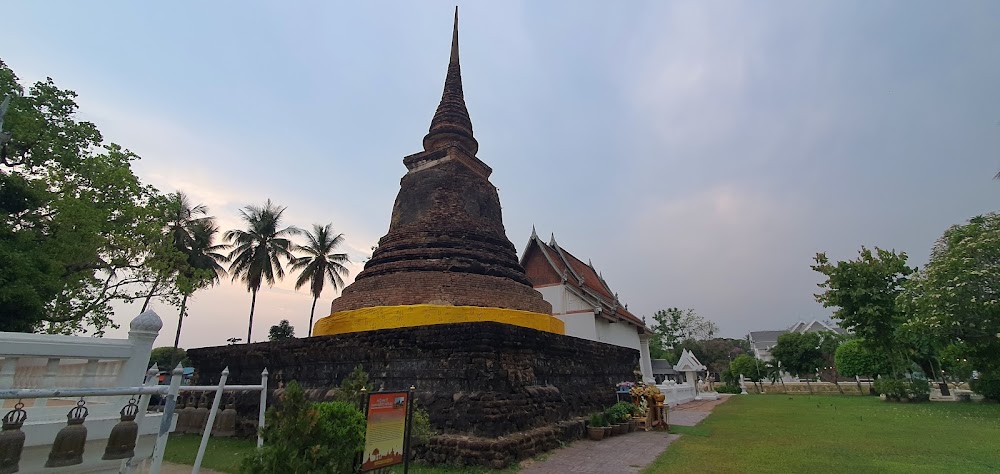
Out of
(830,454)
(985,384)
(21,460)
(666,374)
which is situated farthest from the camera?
(666,374)

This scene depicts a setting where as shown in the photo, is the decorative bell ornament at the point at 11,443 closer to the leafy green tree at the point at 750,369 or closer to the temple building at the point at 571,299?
the temple building at the point at 571,299

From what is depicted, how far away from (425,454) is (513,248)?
629 centimetres

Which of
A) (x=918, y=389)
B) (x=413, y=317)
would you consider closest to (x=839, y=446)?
(x=413, y=317)

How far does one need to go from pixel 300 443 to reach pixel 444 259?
6321mm

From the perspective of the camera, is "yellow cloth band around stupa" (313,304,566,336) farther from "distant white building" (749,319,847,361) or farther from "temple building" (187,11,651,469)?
"distant white building" (749,319,847,361)

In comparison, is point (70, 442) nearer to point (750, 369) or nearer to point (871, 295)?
point (871, 295)

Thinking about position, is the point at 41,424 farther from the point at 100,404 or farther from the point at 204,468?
the point at 204,468

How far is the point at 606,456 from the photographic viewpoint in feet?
24.6

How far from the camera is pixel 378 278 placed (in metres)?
10.0

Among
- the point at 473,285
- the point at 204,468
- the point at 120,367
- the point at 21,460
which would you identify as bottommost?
the point at 204,468

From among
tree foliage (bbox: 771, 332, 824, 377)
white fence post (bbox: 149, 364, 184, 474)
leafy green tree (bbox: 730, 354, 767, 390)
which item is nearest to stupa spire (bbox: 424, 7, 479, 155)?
white fence post (bbox: 149, 364, 184, 474)

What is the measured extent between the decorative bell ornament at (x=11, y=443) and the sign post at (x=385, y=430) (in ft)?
7.04

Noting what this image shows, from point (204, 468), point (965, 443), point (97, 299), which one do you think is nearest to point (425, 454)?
point (204, 468)

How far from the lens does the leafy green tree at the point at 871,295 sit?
20141 millimetres
